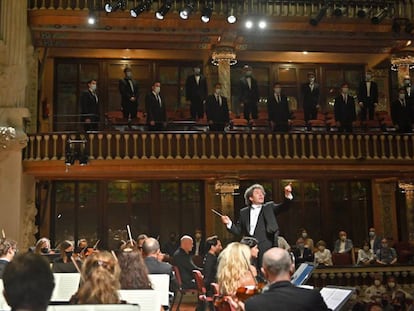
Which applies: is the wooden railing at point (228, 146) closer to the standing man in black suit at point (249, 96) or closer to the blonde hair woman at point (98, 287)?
the standing man in black suit at point (249, 96)

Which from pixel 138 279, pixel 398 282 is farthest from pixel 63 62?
pixel 138 279

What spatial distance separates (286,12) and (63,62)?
21.6 feet

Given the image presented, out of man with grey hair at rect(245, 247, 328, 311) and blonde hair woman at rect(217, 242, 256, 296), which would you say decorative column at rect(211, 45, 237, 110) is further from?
man with grey hair at rect(245, 247, 328, 311)

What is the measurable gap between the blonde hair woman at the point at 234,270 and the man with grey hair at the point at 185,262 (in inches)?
158

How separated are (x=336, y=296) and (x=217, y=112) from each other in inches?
386

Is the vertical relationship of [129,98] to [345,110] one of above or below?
above

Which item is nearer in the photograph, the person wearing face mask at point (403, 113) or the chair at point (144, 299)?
the chair at point (144, 299)

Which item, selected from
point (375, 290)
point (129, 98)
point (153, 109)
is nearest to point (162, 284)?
point (375, 290)

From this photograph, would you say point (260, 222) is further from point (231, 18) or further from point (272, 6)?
point (272, 6)

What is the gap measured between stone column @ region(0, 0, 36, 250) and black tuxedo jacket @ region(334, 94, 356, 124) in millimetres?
6976

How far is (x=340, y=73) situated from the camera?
18672 millimetres

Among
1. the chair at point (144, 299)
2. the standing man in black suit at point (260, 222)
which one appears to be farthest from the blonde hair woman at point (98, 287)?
the standing man in black suit at point (260, 222)

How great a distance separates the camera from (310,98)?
47.4 feet

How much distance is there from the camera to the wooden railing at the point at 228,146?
12977mm
